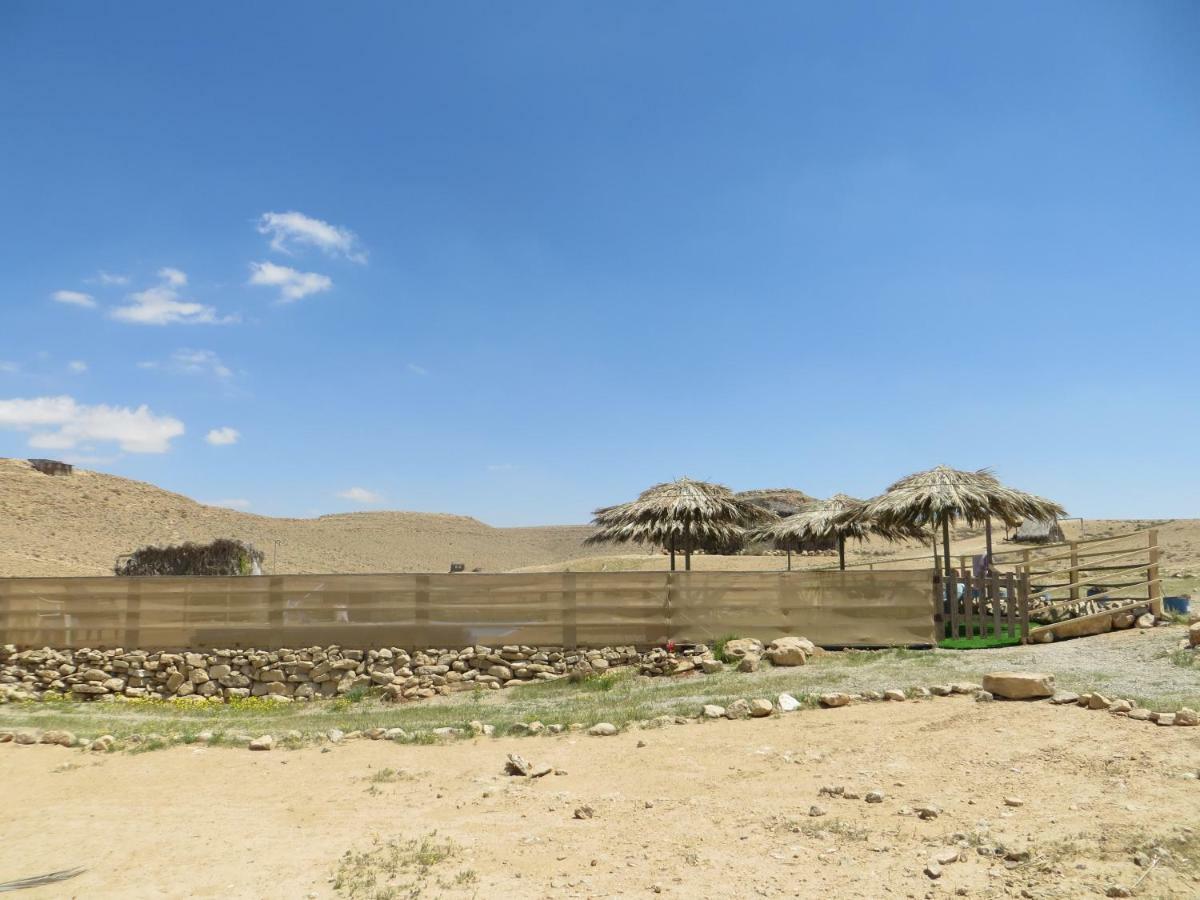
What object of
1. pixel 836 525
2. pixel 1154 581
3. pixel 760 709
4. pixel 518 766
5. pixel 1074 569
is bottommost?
pixel 518 766

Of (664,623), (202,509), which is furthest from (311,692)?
(202,509)

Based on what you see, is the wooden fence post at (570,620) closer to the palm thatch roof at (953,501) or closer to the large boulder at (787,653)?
the large boulder at (787,653)

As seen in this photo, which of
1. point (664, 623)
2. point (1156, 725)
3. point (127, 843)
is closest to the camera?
point (127, 843)

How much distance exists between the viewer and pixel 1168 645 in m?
11.1

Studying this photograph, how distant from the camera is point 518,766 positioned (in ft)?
24.6

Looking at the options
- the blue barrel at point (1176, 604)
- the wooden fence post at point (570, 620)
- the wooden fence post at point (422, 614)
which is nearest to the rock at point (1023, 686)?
the wooden fence post at point (570, 620)

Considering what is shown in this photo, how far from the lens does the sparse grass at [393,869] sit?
4988 mm

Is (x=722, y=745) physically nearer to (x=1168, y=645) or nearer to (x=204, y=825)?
(x=204, y=825)

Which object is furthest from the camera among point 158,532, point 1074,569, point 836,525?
point 158,532

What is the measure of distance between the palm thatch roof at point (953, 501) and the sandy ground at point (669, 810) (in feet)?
25.3

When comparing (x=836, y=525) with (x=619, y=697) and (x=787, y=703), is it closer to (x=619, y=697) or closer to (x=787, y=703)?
(x=619, y=697)

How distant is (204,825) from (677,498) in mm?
12606

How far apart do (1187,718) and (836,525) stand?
→ 12.5 meters

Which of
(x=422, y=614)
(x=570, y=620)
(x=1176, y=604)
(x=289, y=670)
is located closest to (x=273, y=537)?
(x=289, y=670)
